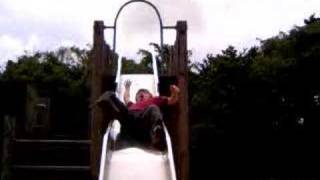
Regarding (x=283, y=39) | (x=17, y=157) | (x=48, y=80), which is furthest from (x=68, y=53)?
(x=17, y=157)

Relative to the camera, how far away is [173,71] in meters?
12.0

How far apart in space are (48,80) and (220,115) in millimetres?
12927

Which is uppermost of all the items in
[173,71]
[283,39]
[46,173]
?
[283,39]

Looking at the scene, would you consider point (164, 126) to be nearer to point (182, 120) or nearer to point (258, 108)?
point (182, 120)

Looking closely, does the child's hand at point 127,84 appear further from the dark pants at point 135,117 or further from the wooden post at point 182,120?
the dark pants at point 135,117

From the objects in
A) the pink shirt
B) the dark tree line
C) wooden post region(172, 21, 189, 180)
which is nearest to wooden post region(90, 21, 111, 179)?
the pink shirt

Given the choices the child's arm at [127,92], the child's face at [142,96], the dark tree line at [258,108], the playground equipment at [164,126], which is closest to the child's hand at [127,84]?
the child's arm at [127,92]

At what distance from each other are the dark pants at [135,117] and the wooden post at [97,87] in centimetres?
52

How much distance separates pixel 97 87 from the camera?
10.8m

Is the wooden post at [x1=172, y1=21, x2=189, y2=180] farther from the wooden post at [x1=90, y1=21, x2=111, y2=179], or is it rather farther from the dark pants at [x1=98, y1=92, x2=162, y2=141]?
the wooden post at [x1=90, y1=21, x2=111, y2=179]

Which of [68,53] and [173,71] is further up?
[68,53]

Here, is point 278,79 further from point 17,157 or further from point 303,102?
point 17,157

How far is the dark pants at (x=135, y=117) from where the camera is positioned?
9.60 metres

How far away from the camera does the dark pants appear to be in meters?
9.60
